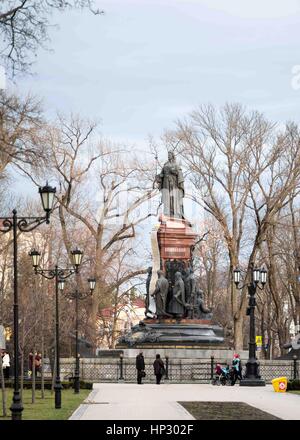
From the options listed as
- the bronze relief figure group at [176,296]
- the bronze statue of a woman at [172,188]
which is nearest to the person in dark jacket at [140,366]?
the bronze relief figure group at [176,296]

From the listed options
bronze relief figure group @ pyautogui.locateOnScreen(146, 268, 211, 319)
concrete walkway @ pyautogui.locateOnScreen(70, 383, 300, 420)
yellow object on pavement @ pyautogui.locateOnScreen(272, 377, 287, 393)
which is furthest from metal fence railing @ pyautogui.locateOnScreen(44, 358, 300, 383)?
yellow object on pavement @ pyautogui.locateOnScreen(272, 377, 287, 393)

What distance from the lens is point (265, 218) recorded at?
5734cm

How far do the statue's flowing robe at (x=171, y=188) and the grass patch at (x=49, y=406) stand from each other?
47.8 ft

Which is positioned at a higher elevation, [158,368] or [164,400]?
[158,368]

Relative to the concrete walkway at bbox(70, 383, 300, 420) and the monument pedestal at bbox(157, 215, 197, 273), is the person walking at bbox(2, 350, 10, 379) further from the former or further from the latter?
the monument pedestal at bbox(157, 215, 197, 273)

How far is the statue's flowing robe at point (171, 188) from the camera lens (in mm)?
47797

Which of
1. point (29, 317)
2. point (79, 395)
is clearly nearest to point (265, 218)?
point (29, 317)

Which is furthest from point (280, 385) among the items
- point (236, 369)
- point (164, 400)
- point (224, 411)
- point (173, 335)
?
point (173, 335)

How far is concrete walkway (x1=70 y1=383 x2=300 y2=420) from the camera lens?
22.7m

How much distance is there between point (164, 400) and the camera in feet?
93.6

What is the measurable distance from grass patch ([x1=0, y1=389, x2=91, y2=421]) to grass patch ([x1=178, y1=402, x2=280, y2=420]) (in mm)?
2798

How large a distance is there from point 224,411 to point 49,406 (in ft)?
16.5

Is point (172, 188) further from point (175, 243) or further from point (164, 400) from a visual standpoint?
point (164, 400)
